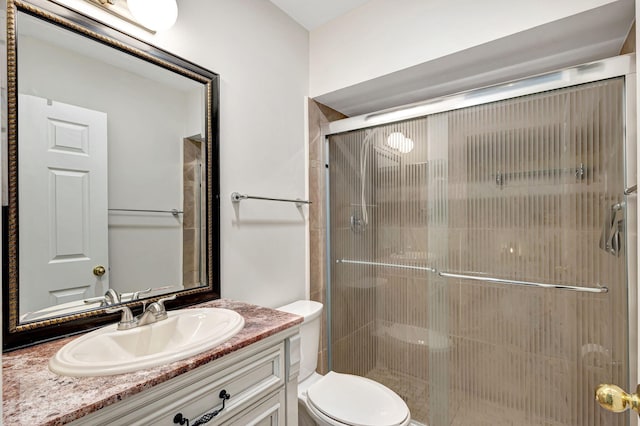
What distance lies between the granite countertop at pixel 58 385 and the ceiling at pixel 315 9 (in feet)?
5.97

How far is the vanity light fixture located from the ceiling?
804 millimetres

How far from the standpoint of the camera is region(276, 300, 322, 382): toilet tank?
1.76 metres

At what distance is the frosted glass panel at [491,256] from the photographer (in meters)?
1.41

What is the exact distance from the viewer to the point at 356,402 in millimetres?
1592

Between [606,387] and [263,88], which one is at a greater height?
[263,88]

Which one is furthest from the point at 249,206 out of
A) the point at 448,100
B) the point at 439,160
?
the point at 448,100

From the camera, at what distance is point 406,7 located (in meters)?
1.75

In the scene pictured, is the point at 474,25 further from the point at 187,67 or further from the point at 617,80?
the point at 187,67

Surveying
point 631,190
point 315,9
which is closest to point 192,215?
point 315,9

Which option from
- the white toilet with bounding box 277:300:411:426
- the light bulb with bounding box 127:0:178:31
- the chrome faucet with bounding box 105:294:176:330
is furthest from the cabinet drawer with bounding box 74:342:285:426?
the light bulb with bounding box 127:0:178:31

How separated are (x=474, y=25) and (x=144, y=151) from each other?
62.4 inches

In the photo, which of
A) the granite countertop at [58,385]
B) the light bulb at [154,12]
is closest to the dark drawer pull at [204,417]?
the granite countertop at [58,385]

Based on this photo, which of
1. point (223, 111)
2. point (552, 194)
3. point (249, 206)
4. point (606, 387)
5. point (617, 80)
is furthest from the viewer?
point (249, 206)

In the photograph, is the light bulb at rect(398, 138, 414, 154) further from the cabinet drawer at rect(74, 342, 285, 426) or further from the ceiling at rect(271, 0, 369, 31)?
the cabinet drawer at rect(74, 342, 285, 426)
